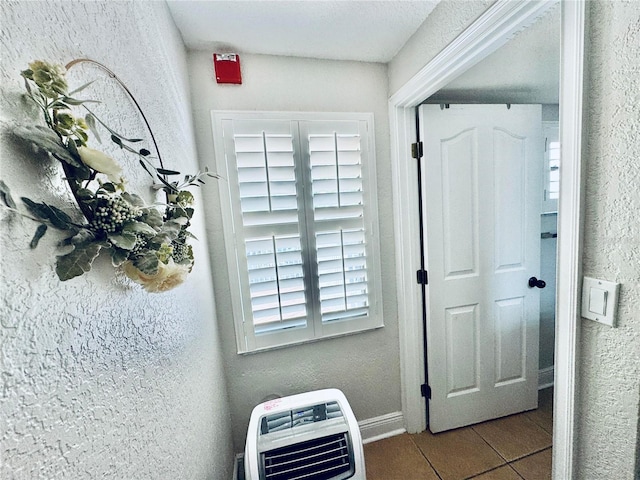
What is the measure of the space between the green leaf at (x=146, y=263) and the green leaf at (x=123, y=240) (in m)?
0.06

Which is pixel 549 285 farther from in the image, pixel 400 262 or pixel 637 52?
pixel 637 52

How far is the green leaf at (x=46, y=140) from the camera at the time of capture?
1.02 feet

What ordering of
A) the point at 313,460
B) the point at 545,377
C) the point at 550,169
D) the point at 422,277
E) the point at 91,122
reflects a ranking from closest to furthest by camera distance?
the point at 91,122
the point at 313,460
the point at 422,277
the point at 550,169
the point at 545,377

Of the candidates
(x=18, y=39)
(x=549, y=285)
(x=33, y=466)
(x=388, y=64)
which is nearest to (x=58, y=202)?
(x=18, y=39)

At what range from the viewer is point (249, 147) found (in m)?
1.38

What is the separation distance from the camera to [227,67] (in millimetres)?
1326

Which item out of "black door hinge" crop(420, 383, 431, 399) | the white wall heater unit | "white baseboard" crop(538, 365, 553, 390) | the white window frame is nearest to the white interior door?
"black door hinge" crop(420, 383, 431, 399)

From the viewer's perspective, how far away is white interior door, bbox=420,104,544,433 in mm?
1551

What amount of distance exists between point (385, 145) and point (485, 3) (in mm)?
743

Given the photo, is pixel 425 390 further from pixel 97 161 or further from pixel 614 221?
pixel 97 161

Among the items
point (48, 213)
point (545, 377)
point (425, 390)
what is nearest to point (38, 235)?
point (48, 213)

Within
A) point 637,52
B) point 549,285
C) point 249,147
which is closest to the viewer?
point 637,52

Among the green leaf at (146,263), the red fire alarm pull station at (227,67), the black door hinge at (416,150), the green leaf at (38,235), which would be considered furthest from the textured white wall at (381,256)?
the green leaf at (38,235)

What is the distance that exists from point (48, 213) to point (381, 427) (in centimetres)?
203
